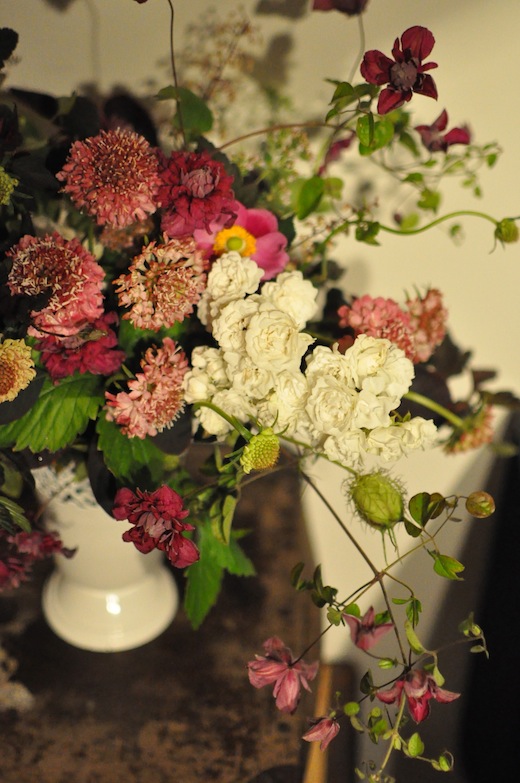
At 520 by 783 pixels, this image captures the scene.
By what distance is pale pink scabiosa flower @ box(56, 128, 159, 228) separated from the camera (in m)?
0.56

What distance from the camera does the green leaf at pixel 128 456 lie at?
630mm

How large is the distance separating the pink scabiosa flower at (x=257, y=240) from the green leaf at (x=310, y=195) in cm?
13

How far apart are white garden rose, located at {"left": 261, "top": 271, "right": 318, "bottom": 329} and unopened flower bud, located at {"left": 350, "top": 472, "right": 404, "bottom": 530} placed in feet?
0.50

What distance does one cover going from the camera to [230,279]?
595 mm

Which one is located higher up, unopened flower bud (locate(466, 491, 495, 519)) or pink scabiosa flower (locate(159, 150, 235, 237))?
pink scabiosa flower (locate(159, 150, 235, 237))

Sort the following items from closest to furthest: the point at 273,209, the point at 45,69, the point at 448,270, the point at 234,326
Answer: the point at 234,326, the point at 273,209, the point at 45,69, the point at 448,270

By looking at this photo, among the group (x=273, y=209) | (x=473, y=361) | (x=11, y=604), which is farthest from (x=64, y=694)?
(x=473, y=361)

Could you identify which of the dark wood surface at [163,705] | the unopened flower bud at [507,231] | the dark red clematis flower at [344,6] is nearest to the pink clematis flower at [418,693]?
the dark wood surface at [163,705]

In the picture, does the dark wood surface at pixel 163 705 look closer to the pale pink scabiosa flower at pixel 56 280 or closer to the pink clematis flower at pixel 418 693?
the pink clematis flower at pixel 418 693

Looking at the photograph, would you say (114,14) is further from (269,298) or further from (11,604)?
(11,604)

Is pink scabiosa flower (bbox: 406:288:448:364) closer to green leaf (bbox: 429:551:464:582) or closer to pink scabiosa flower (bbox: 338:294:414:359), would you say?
pink scabiosa flower (bbox: 338:294:414:359)

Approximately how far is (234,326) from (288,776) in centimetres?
56

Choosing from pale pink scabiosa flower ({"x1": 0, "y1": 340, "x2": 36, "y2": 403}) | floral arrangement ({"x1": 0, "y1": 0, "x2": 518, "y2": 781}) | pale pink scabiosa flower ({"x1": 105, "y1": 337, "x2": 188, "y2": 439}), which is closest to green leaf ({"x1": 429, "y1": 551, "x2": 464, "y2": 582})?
floral arrangement ({"x1": 0, "y1": 0, "x2": 518, "y2": 781})

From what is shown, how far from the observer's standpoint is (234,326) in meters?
0.57
